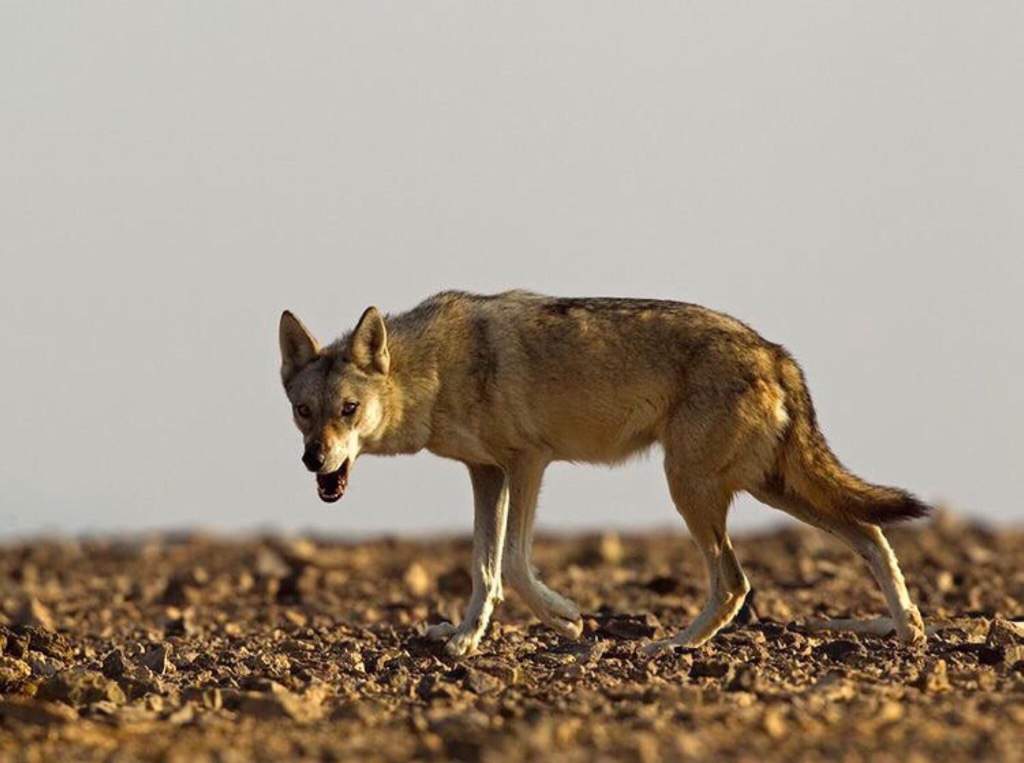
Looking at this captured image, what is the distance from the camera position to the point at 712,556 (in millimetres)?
12312

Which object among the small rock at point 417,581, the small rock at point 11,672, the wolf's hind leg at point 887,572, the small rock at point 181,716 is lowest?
the small rock at point 11,672

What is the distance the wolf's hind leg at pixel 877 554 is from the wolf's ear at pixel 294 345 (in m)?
3.14

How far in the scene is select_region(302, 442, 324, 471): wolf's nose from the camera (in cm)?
1239

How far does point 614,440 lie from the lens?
505 inches

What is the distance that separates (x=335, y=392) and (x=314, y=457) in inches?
21.6

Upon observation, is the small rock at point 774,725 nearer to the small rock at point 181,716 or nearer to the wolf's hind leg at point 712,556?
the small rock at point 181,716

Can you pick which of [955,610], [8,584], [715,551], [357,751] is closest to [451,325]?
[715,551]

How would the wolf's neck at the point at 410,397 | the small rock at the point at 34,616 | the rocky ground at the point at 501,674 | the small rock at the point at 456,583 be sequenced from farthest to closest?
the small rock at the point at 456,583 → the small rock at the point at 34,616 → the wolf's neck at the point at 410,397 → the rocky ground at the point at 501,674

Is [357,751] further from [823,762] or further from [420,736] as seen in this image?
[823,762]

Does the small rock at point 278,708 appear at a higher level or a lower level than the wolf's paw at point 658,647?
lower

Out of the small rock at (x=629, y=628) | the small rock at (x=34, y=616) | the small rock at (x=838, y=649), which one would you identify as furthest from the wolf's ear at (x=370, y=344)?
the small rock at (x=34, y=616)

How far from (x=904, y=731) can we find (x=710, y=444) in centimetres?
417

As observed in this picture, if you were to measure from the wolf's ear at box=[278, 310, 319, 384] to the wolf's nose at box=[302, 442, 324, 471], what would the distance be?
89cm

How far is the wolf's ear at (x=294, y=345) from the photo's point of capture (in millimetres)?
13211
